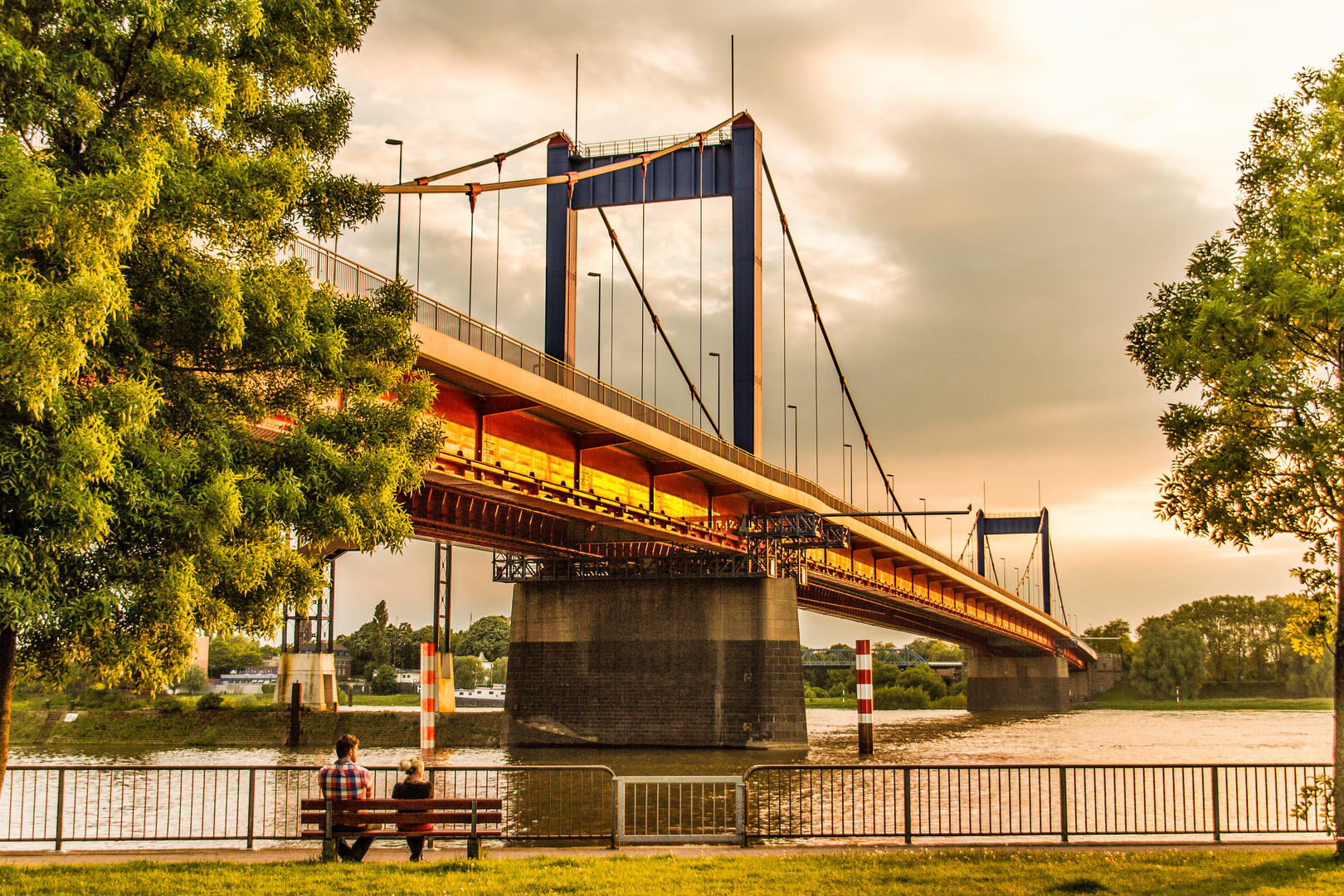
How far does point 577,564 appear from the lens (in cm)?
4388

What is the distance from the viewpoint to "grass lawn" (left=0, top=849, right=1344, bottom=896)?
10055 millimetres

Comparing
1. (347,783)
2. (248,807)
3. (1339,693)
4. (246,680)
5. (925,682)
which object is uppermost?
(1339,693)

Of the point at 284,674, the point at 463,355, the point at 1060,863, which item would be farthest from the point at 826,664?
the point at 1060,863

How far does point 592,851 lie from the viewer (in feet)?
41.4

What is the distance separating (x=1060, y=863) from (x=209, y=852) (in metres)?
8.48

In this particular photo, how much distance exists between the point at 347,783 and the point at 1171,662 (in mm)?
114850

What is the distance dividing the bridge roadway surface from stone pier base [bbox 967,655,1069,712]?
49.9 metres

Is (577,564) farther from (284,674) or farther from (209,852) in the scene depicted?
(209,852)

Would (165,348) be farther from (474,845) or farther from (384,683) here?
(384,683)

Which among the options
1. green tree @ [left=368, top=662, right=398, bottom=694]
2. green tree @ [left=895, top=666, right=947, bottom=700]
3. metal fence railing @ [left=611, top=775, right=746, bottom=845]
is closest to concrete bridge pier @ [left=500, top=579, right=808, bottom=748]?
metal fence railing @ [left=611, top=775, right=746, bottom=845]

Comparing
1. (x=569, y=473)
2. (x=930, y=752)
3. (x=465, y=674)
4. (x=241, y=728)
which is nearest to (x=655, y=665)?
(x=930, y=752)

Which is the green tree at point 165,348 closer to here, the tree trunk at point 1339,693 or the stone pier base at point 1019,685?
the tree trunk at point 1339,693

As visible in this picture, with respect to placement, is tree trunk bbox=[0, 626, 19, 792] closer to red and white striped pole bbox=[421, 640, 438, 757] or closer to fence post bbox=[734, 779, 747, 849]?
fence post bbox=[734, 779, 747, 849]

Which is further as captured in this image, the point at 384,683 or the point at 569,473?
the point at 384,683
